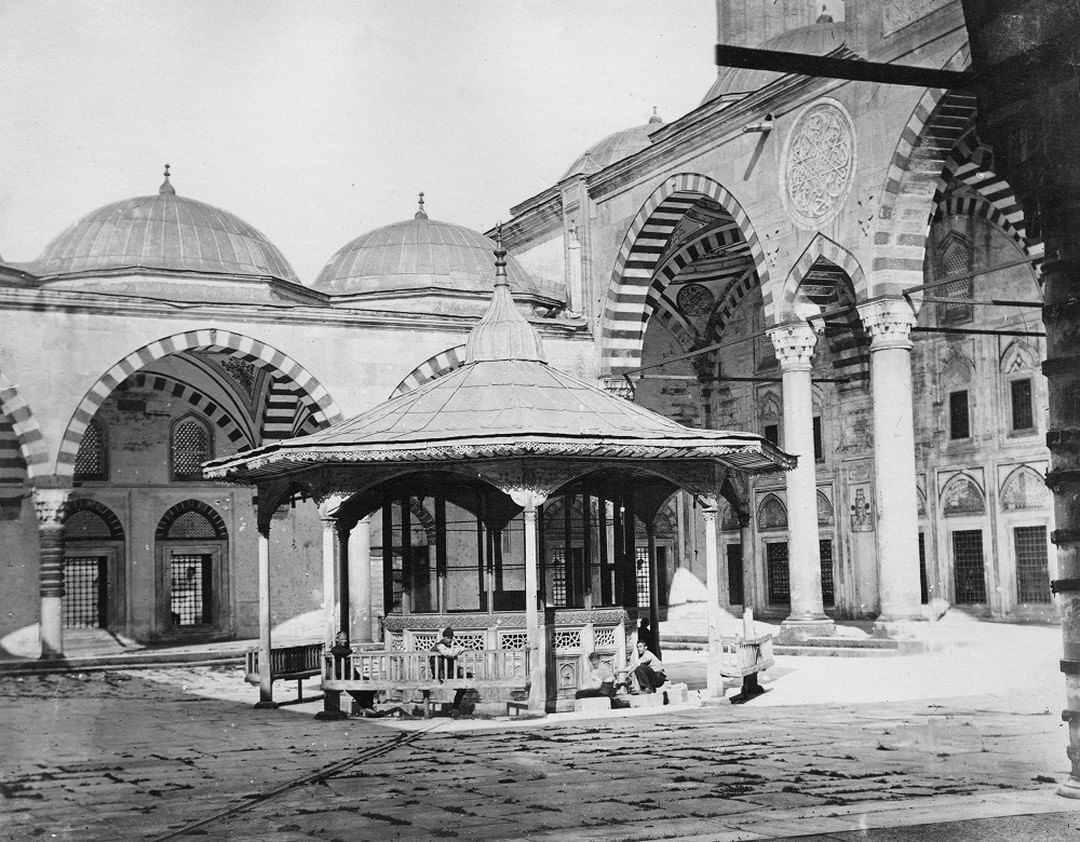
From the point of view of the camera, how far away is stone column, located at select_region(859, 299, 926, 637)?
14.2 metres

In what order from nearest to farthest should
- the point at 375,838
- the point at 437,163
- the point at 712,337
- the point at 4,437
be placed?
1. the point at 375,838
2. the point at 437,163
3. the point at 4,437
4. the point at 712,337

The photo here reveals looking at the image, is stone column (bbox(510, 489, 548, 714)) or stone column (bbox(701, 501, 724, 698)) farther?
stone column (bbox(701, 501, 724, 698))

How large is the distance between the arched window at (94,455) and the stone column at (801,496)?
11.1 metres

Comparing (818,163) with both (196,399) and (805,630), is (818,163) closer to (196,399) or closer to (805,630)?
(805,630)

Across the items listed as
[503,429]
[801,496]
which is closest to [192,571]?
[801,496]

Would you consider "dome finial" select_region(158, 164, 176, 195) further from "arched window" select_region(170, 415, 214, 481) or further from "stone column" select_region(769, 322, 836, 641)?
"stone column" select_region(769, 322, 836, 641)

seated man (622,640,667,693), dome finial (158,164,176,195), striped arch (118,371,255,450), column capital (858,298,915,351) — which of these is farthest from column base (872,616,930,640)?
dome finial (158,164,176,195)

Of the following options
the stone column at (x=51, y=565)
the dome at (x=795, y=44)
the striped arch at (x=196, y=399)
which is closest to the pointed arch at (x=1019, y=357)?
the dome at (x=795, y=44)

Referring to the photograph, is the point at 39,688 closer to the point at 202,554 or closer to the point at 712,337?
the point at 202,554

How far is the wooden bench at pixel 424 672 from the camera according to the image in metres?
9.99

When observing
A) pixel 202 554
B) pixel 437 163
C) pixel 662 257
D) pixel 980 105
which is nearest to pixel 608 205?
pixel 662 257

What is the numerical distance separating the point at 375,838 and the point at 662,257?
690 inches

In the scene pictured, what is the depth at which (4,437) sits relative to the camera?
1997cm

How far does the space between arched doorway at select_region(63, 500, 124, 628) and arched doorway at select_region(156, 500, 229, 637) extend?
2.18ft
